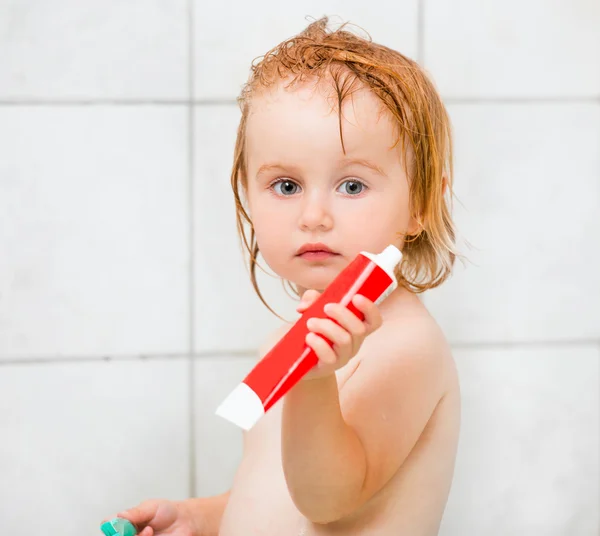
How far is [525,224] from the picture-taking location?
3.77 feet

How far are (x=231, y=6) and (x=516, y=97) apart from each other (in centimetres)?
40

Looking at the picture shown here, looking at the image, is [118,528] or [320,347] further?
[118,528]

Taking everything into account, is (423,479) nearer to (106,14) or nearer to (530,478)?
(530,478)

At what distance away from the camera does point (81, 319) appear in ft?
3.65

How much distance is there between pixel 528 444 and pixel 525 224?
0.30 meters

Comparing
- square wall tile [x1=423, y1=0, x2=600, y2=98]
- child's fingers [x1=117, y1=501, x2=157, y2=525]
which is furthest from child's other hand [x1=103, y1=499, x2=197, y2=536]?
square wall tile [x1=423, y1=0, x2=600, y2=98]

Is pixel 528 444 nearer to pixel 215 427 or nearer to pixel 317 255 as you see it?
pixel 215 427

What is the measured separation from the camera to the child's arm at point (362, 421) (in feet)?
1.98

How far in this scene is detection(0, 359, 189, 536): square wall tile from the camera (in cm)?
112

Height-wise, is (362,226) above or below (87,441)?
above

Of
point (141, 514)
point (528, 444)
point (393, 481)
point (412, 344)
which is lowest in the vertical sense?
point (528, 444)

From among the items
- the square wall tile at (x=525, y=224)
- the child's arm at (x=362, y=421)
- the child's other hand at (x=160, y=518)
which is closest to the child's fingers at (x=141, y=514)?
the child's other hand at (x=160, y=518)

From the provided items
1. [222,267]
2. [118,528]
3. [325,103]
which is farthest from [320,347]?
[222,267]

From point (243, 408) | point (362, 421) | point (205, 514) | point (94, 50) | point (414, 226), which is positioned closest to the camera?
point (243, 408)
